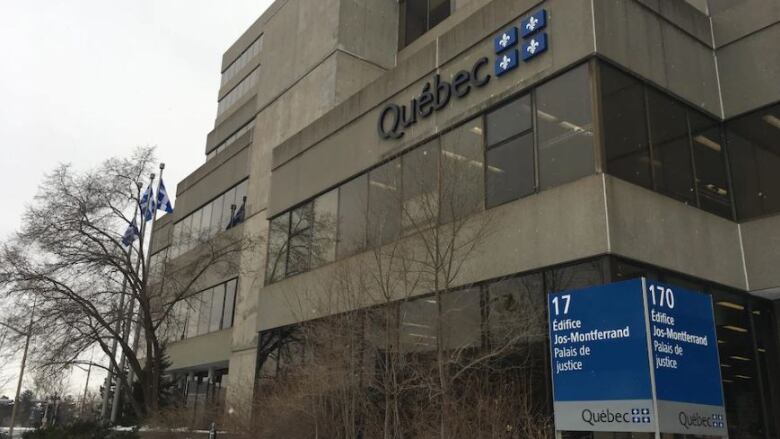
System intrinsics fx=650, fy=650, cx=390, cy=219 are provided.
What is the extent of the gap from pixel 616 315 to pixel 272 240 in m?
18.4

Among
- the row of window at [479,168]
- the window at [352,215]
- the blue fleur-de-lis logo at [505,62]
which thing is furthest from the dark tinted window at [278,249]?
the blue fleur-de-lis logo at [505,62]

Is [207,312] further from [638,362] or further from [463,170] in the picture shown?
[638,362]

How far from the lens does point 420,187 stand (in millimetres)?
15234

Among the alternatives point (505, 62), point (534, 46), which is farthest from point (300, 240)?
point (534, 46)

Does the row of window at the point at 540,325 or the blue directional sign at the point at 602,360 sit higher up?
the row of window at the point at 540,325

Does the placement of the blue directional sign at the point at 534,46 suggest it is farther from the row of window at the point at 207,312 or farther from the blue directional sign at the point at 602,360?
the row of window at the point at 207,312

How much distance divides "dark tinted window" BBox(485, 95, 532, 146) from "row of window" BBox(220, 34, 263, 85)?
91.6 ft

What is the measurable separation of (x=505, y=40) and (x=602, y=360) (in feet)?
31.8

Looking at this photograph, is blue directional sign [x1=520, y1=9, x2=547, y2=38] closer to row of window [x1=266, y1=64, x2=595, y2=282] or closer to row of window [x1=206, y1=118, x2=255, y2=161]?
row of window [x1=266, y1=64, x2=595, y2=282]

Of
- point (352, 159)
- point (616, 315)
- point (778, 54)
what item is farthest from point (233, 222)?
point (616, 315)

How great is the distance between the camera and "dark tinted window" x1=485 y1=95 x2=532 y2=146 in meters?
14.4

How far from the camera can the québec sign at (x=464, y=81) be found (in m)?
14.4

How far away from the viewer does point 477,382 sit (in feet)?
40.8

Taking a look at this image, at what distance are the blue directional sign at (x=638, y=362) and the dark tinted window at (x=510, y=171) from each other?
6498 mm
